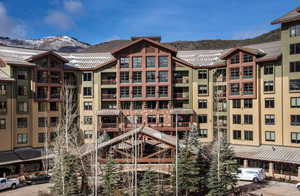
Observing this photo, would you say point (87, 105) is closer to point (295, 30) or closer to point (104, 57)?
point (104, 57)

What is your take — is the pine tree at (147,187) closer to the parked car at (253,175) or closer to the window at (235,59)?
the parked car at (253,175)

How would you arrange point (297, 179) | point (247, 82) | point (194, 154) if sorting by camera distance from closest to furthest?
point (194, 154)
point (297, 179)
point (247, 82)

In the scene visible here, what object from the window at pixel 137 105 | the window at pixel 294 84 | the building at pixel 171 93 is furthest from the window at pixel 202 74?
the window at pixel 294 84

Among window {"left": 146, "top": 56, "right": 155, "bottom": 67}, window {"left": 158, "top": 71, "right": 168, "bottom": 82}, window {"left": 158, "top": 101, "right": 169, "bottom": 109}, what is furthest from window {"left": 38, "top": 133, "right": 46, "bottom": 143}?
window {"left": 158, "top": 71, "right": 168, "bottom": 82}

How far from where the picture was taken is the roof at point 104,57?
4200cm

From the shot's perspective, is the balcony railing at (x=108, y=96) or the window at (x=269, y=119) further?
the balcony railing at (x=108, y=96)

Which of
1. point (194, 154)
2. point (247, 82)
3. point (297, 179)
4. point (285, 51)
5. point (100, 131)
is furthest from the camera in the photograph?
point (100, 131)

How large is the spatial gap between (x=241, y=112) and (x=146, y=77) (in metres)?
18.0

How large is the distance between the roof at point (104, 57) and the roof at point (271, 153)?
46.0ft

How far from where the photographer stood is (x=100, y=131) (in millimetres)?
46219

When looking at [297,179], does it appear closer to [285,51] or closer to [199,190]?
[199,190]

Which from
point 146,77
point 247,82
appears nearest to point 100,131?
point 146,77

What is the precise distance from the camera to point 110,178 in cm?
2581

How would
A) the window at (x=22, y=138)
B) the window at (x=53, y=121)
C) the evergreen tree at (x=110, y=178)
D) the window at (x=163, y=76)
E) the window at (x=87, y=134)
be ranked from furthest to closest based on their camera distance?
the window at (x=87, y=134)
the window at (x=163, y=76)
the window at (x=53, y=121)
the window at (x=22, y=138)
the evergreen tree at (x=110, y=178)
